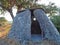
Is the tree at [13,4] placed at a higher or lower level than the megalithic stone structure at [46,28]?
higher

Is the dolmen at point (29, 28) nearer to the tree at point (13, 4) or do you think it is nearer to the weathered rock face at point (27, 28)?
the weathered rock face at point (27, 28)

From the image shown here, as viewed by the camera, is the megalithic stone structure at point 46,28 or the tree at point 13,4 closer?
the megalithic stone structure at point 46,28

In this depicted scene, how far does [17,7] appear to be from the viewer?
46.4ft

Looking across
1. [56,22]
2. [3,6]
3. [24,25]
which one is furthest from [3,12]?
[24,25]

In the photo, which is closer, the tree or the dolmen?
the dolmen

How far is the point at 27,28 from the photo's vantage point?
6.74m

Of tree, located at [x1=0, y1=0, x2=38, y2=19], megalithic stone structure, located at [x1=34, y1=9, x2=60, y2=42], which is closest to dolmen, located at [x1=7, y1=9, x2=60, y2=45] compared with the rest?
megalithic stone structure, located at [x1=34, y1=9, x2=60, y2=42]

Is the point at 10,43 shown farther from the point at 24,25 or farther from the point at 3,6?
the point at 3,6

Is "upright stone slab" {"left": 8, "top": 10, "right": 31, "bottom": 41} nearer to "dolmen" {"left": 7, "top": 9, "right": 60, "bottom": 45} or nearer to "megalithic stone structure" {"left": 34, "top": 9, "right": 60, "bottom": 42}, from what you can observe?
"dolmen" {"left": 7, "top": 9, "right": 60, "bottom": 45}

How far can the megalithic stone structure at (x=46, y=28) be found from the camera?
6.54 meters

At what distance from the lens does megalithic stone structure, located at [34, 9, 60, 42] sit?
654 cm

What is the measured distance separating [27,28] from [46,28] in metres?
0.61

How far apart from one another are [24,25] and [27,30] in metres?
0.28

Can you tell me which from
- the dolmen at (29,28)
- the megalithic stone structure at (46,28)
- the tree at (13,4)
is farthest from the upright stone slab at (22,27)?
the tree at (13,4)
